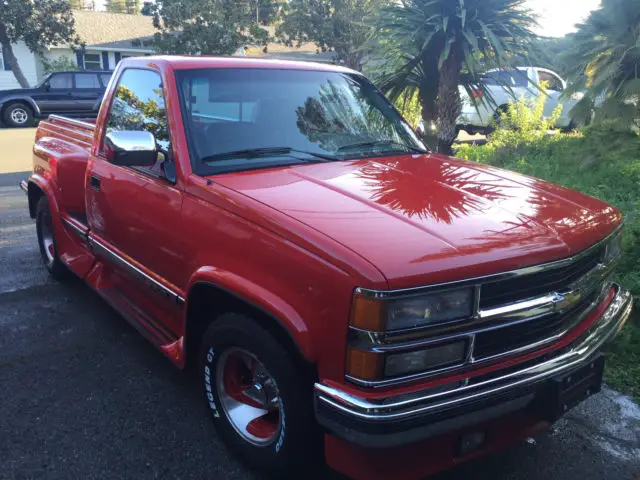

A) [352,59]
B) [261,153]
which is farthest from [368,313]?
[352,59]

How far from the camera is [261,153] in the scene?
10.5 ft

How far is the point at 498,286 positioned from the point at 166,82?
220 centimetres

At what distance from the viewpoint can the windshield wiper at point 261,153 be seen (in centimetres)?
310

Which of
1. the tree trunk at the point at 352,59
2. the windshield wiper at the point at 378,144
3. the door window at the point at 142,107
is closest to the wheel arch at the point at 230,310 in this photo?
the door window at the point at 142,107

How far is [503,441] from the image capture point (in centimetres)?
241

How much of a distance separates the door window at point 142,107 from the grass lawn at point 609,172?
311 centimetres

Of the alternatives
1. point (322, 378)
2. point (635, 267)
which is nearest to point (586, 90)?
point (635, 267)

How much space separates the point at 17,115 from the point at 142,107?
59.6 ft

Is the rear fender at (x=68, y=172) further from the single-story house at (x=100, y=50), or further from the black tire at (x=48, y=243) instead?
the single-story house at (x=100, y=50)

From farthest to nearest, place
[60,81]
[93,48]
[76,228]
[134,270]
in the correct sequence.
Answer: [93,48] → [60,81] → [76,228] → [134,270]

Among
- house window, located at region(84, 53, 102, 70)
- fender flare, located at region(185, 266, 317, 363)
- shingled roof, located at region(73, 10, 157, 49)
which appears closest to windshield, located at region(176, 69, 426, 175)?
fender flare, located at region(185, 266, 317, 363)

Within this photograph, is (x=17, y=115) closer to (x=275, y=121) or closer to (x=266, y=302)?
(x=275, y=121)

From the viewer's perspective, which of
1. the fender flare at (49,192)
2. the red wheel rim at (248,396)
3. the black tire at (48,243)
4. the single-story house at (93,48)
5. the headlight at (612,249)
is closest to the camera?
the red wheel rim at (248,396)

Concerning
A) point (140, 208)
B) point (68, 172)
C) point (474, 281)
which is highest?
point (474, 281)
